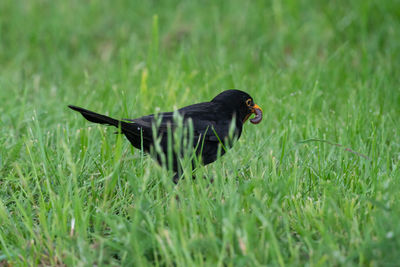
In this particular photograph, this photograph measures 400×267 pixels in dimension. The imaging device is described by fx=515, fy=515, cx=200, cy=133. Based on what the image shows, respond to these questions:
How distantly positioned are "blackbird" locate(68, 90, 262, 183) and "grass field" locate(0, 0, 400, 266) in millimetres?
161

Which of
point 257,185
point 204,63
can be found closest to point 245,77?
point 204,63

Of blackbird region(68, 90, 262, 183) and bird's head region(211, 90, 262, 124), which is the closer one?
blackbird region(68, 90, 262, 183)

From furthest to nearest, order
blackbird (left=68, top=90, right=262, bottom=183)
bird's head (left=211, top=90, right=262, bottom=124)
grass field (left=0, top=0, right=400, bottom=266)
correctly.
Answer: bird's head (left=211, top=90, right=262, bottom=124)
blackbird (left=68, top=90, right=262, bottom=183)
grass field (left=0, top=0, right=400, bottom=266)

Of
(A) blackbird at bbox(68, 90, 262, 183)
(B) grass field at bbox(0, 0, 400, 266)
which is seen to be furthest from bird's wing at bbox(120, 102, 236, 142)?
(B) grass field at bbox(0, 0, 400, 266)

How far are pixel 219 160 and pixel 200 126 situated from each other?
1.71 feet

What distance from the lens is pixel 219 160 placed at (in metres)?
2.96

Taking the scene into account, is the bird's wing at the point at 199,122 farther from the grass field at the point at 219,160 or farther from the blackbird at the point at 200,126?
the grass field at the point at 219,160

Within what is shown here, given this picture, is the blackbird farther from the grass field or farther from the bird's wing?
the grass field

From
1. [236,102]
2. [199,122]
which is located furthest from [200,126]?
[236,102]

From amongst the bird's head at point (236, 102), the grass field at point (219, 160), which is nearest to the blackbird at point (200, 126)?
the bird's head at point (236, 102)

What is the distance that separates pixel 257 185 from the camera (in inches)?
102

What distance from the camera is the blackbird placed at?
3.17 meters

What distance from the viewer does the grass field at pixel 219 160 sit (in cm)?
235

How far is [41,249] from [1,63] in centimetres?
492
